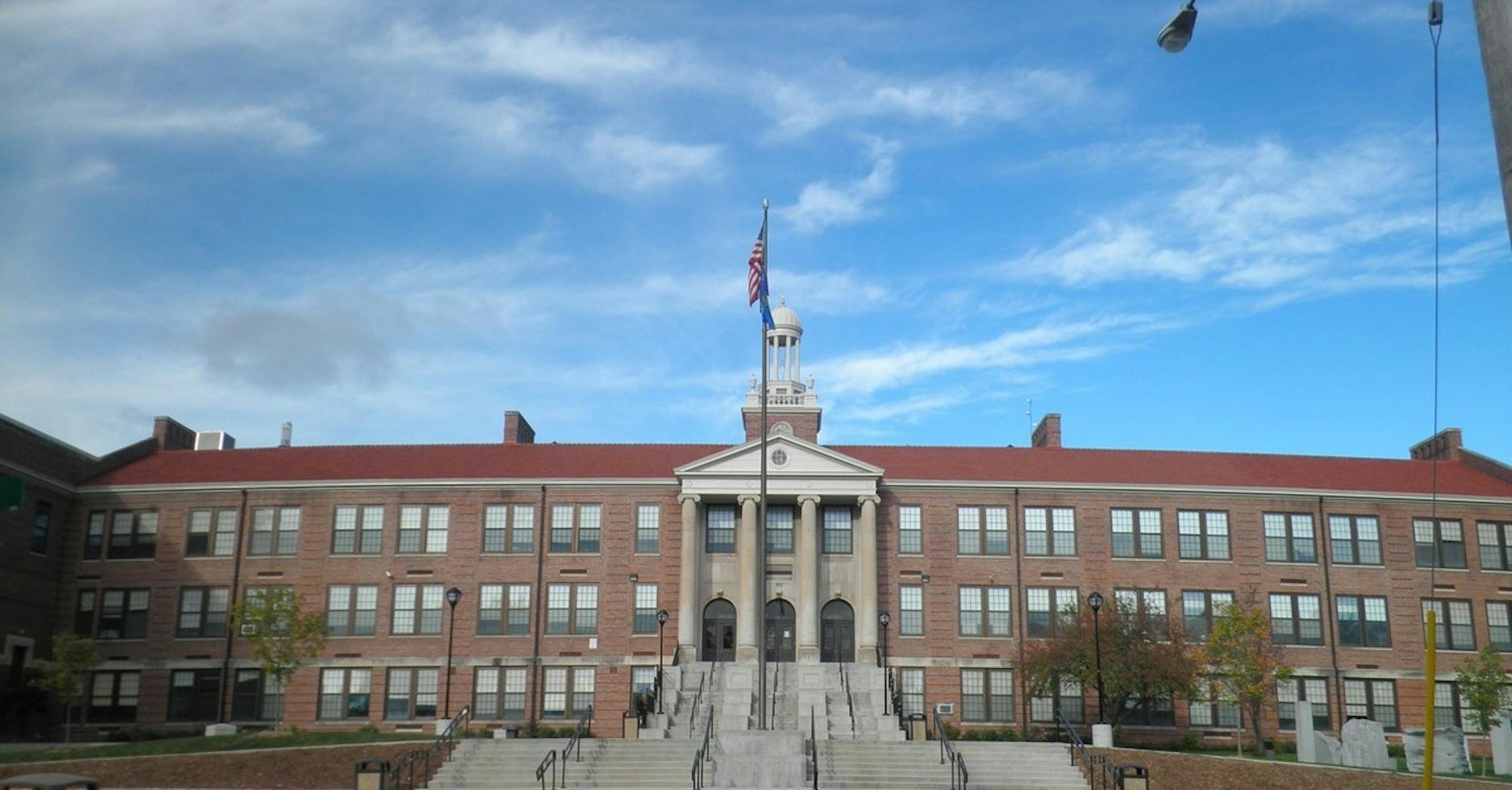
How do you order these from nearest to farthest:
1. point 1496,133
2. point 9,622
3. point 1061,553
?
point 1496,133 < point 9,622 < point 1061,553

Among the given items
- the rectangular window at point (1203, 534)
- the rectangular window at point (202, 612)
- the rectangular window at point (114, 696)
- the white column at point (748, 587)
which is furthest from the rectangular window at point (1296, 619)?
the rectangular window at point (114, 696)

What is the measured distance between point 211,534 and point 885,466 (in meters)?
24.7

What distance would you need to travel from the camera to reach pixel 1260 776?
32.3 meters

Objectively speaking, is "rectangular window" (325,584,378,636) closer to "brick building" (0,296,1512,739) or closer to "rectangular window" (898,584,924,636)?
"brick building" (0,296,1512,739)

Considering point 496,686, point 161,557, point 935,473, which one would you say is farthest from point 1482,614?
point 161,557

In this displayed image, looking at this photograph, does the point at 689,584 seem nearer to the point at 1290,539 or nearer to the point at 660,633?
the point at 660,633

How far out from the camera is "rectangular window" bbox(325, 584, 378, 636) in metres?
48.7

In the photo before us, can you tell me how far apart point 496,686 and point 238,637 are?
9333mm

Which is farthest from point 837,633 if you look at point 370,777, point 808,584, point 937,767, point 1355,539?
point 370,777

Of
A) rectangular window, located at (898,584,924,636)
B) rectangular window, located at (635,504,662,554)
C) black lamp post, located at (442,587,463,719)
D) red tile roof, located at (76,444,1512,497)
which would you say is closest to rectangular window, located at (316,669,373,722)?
black lamp post, located at (442,587,463,719)

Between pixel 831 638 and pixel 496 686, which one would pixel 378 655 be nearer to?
pixel 496 686

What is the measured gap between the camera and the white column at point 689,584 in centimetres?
4700

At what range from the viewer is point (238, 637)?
4831cm

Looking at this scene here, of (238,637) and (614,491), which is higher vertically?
(614,491)
